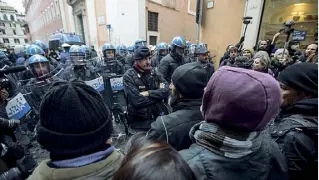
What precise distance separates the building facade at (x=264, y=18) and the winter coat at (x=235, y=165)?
5705 mm

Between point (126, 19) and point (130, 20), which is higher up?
point (126, 19)

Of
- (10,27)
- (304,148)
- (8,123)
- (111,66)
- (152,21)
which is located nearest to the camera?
(304,148)

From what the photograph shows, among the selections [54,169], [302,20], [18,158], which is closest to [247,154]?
[54,169]

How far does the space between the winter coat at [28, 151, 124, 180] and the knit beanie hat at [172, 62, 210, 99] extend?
79 cm

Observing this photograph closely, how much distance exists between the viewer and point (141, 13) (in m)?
14.0

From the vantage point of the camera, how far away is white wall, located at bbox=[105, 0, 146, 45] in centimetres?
1400

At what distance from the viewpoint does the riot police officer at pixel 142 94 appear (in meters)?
2.47

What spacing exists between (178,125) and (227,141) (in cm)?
51

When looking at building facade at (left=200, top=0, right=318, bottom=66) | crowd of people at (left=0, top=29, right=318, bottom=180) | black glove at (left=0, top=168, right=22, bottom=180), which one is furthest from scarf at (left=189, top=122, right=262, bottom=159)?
building facade at (left=200, top=0, right=318, bottom=66)

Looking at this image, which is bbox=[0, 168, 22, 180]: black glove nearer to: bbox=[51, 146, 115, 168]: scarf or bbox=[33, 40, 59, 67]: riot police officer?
bbox=[51, 146, 115, 168]: scarf

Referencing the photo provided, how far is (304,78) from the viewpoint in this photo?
1.25 meters

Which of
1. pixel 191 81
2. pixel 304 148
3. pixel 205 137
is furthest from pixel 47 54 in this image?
pixel 304 148

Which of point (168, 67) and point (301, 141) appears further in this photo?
point (168, 67)

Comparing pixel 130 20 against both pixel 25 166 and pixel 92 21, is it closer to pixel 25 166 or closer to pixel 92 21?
pixel 92 21
